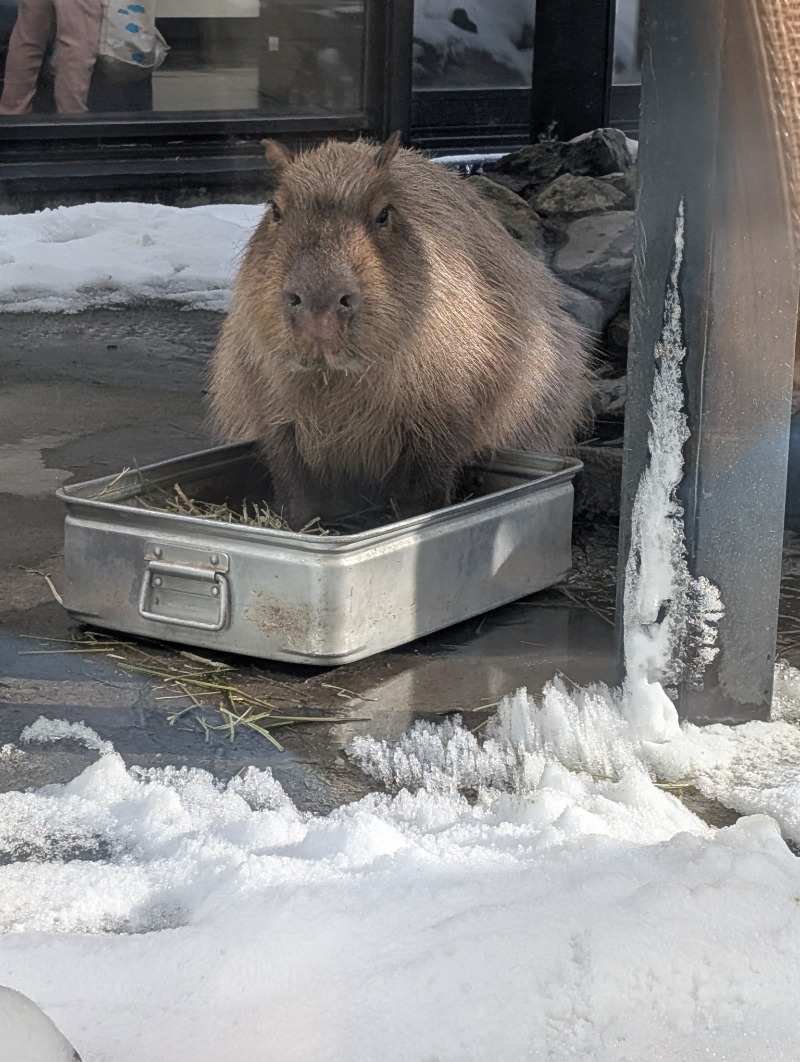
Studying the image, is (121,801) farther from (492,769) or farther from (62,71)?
(62,71)

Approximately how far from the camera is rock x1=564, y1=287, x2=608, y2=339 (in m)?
5.55

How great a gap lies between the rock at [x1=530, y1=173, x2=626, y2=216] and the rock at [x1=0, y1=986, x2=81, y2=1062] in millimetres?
4904

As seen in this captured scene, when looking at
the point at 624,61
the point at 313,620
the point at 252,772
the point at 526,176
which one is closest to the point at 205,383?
the point at 526,176

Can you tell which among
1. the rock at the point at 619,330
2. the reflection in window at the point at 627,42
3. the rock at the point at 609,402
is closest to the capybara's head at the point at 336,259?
the rock at the point at 609,402

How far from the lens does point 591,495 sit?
15.6ft

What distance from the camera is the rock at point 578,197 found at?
244 inches

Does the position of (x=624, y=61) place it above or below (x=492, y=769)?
above

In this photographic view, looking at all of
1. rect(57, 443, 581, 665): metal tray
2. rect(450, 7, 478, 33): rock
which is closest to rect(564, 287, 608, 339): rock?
rect(57, 443, 581, 665): metal tray

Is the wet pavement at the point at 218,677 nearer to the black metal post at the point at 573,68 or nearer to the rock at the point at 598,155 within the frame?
the rock at the point at 598,155

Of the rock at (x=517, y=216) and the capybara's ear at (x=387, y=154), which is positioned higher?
the capybara's ear at (x=387, y=154)

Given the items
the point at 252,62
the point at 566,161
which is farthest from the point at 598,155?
the point at 252,62

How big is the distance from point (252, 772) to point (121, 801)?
0.28 meters

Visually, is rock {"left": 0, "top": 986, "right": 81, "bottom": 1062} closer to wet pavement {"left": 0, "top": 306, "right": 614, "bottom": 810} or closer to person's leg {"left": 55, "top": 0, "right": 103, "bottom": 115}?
wet pavement {"left": 0, "top": 306, "right": 614, "bottom": 810}

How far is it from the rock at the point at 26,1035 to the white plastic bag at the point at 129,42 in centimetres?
730
